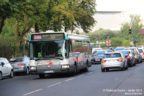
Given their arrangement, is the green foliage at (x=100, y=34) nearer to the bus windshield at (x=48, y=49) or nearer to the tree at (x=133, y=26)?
the tree at (x=133, y=26)

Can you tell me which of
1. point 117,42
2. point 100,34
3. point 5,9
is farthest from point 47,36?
point 100,34

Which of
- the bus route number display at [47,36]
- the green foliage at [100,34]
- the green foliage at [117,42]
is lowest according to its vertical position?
the bus route number display at [47,36]

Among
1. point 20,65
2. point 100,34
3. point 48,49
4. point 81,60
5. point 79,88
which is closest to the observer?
point 79,88

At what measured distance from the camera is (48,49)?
25.4 m

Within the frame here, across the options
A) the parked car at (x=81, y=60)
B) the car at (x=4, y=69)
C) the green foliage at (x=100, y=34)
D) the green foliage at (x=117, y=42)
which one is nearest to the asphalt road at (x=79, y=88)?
the car at (x=4, y=69)

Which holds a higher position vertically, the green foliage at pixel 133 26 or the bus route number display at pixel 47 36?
the green foliage at pixel 133 26

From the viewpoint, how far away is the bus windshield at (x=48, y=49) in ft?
82.9

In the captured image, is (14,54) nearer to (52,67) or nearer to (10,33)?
(10,33)

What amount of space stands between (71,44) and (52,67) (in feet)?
7.09

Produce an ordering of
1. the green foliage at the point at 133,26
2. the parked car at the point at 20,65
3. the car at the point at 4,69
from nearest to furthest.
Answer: the car at the point at 4,69, the parked car at the point at 20,65, the green foliage at the point at 133,26

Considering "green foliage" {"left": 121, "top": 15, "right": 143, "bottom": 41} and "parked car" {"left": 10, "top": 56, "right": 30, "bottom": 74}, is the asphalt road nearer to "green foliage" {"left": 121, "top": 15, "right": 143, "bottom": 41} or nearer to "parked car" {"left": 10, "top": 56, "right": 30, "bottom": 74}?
"parked car" {"left": 10, "top": 56, "right": 30, "bottom": 74}

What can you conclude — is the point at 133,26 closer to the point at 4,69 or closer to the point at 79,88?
the point at 4,69

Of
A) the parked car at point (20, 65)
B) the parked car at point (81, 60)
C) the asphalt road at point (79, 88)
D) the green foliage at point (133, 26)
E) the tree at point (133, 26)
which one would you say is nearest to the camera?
the asphalt road at point (79, 88)

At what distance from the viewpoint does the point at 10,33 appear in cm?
5472
